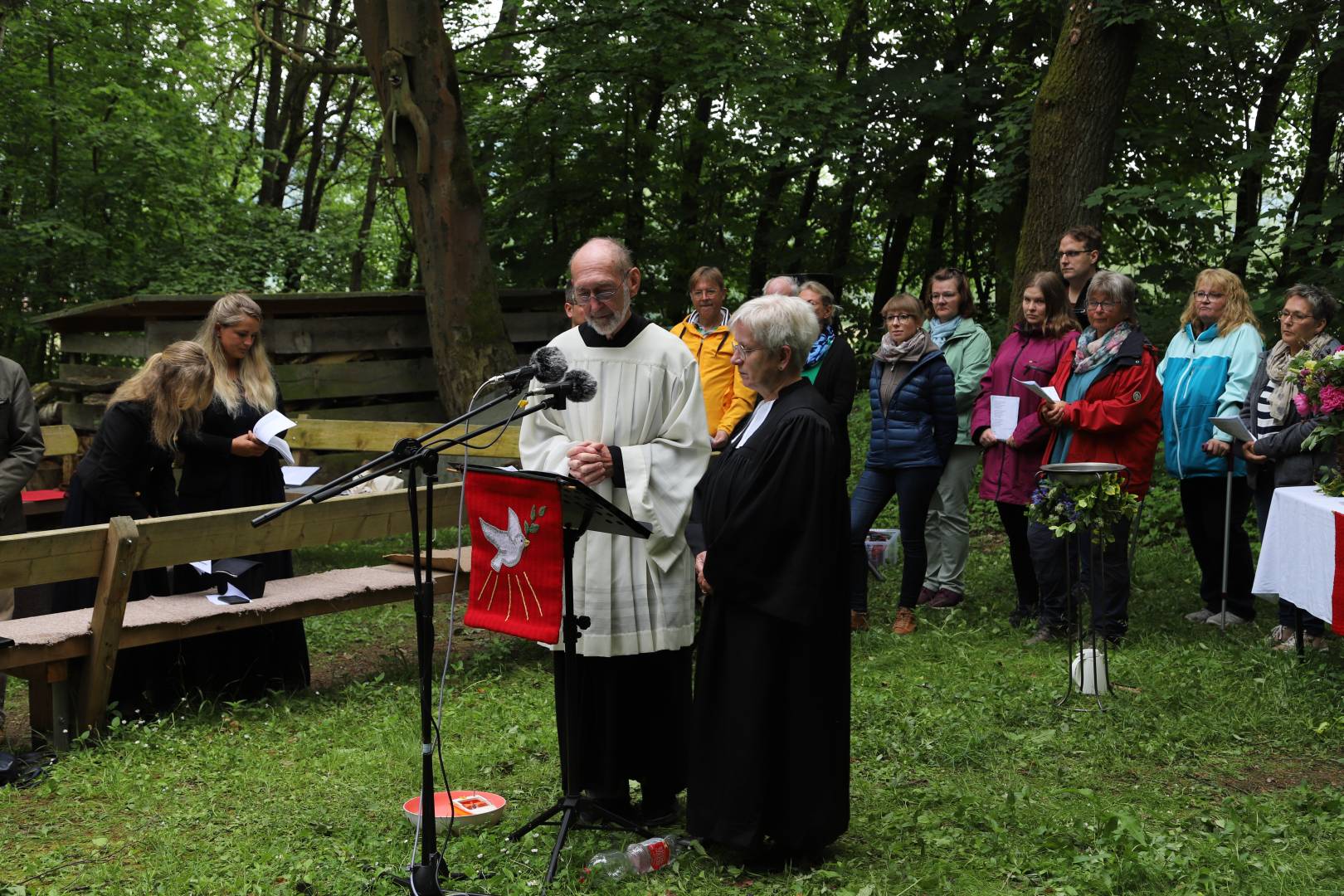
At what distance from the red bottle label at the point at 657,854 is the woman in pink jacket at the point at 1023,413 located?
164 inches

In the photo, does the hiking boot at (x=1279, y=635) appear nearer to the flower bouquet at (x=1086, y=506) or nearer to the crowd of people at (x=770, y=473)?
the crowd of people at (x=770, y=473)

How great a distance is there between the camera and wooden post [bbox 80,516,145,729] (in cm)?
561

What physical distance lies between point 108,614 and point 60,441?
16.8 ft

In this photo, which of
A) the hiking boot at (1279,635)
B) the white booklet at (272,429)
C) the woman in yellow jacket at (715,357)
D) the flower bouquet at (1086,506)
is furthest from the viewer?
the woman in yellow jacket at (715,357)

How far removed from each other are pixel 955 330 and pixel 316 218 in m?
19.2

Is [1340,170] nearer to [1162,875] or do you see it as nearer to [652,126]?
[652,126]

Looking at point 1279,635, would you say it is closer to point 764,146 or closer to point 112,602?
point 112,602

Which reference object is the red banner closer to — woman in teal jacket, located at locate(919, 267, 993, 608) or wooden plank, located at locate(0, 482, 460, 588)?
wooden plank, located at locate(0, 482, 460, 588)

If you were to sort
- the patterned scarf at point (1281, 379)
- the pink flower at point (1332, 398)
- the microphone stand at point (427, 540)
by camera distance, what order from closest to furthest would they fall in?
the microphone stand at point (427, 540) < the pink flower at point (1332, 398) < the patterned scarf at point (1281, 379)

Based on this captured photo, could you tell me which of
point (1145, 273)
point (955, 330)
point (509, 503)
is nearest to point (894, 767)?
point (509, 503)

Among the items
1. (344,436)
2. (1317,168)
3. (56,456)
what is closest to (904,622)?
(344,436)

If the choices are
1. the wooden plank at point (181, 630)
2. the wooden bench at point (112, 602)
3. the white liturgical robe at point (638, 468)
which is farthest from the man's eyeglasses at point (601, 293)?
the wooden bench at point (112, 602)

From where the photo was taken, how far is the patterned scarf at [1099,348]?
7195mm

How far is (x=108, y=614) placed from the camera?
561 centimetres
